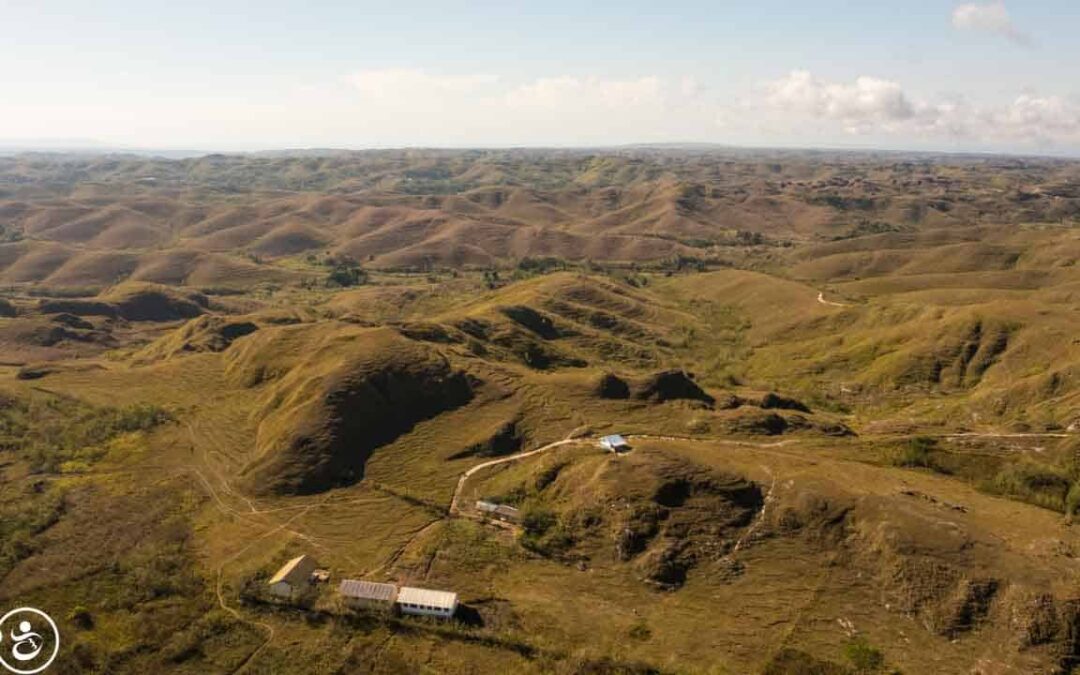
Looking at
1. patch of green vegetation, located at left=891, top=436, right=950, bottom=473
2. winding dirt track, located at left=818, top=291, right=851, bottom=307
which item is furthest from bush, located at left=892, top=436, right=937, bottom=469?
winding dirt track, located at left=818, top=291, right=851, bottom=307

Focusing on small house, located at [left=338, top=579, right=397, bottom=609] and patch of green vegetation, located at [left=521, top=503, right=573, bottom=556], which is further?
patch of green vegetation, located at [left=521, top=503, right=573, bottom=556]

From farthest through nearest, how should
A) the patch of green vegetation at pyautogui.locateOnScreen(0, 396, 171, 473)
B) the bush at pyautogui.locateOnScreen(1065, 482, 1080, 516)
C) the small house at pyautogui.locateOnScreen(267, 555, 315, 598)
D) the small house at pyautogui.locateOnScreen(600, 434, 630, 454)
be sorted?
the patch of green vegetation at pyautogui.locateOnScreen(0, 396, 171, 473)
the small house at pyautogui.locateOnScreen(600, 434, 630, 454)
the bush at pyautogui.locateOnScreen(1065, 482, 1080, 516)
the small house at pyautogui.locateOnScreen(267, 555, 315, 598)

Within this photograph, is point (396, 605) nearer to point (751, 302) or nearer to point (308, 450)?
point (308, 450)

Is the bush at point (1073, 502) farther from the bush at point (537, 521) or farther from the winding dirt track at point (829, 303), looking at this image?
the winding dirt track at point (829, 303)

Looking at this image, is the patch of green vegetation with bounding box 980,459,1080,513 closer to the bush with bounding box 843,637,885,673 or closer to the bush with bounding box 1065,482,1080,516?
the bush with bounding box 1065,482,1080,516

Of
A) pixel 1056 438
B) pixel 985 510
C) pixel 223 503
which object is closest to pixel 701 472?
pixel 985 510

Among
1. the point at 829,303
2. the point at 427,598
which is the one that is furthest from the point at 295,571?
the point at 829,303
